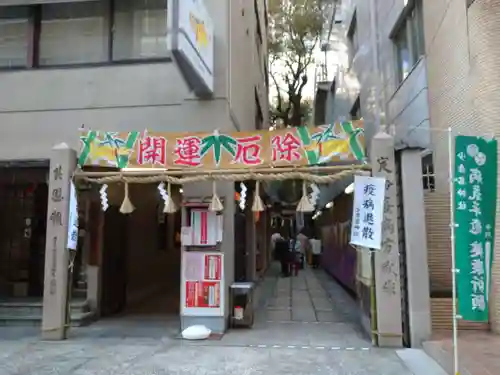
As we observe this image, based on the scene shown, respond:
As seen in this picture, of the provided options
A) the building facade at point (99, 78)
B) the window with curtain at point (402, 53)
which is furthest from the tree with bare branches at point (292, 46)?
the building facade at point (99, 78)

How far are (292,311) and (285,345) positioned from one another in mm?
3509

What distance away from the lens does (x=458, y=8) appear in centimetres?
873

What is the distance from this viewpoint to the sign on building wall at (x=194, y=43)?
752 cm

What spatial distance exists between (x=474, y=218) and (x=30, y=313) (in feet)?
29.6

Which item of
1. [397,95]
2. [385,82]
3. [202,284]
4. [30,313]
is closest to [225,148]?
[202,284]

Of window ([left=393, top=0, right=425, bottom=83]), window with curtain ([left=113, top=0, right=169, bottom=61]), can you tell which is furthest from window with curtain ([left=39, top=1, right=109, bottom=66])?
window ([left=393, top=0, right=425, bottom=83])

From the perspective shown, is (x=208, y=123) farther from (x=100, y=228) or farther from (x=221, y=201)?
(x=100, y=228)

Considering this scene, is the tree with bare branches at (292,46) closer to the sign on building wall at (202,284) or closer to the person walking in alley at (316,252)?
the person walking in alley at (316,252)

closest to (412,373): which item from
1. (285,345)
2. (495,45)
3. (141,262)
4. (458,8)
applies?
(285,345)

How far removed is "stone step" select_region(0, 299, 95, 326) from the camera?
1012cm

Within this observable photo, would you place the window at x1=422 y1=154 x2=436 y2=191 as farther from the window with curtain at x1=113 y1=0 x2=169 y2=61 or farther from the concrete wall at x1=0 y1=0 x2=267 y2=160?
the window with curtain at x1=113 y1=0 x2=169 y2=61

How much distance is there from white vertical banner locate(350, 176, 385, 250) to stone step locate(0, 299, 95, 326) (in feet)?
19.4

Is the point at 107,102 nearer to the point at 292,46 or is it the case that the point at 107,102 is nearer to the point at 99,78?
the point at 99,78

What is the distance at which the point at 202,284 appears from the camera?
356 inches
